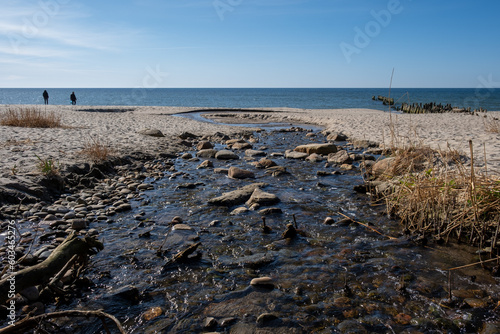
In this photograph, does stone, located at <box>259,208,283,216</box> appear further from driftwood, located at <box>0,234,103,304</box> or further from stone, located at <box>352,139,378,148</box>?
stone, located at <box>352,139,378,148</box>

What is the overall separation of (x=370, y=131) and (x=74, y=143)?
14432 millimetres

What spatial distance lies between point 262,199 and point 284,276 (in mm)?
3016

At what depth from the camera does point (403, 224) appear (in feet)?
19.7

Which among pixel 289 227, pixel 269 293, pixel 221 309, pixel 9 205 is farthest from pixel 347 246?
pixel 9 205

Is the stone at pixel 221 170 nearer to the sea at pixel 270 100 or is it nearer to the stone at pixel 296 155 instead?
the stone at pixel 296 155

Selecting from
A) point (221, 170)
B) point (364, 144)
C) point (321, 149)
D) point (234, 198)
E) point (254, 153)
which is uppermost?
point (364, 144)

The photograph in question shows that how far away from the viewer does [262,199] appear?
735cm

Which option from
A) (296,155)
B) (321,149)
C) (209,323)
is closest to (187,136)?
(296,155)

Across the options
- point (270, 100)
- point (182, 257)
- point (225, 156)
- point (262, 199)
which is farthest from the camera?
point (270, 100)

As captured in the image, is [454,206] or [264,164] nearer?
[454,206]

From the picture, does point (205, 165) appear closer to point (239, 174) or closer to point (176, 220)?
point (239, 174)

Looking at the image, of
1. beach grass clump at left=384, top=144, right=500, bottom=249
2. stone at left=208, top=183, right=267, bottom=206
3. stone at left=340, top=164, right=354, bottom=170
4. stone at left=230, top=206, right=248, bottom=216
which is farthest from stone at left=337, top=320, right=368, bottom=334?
stone at left=340, top=164, right=354, bottom=170

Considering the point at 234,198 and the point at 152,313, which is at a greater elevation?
the point at 234,198

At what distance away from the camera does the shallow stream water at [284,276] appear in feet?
11.7
